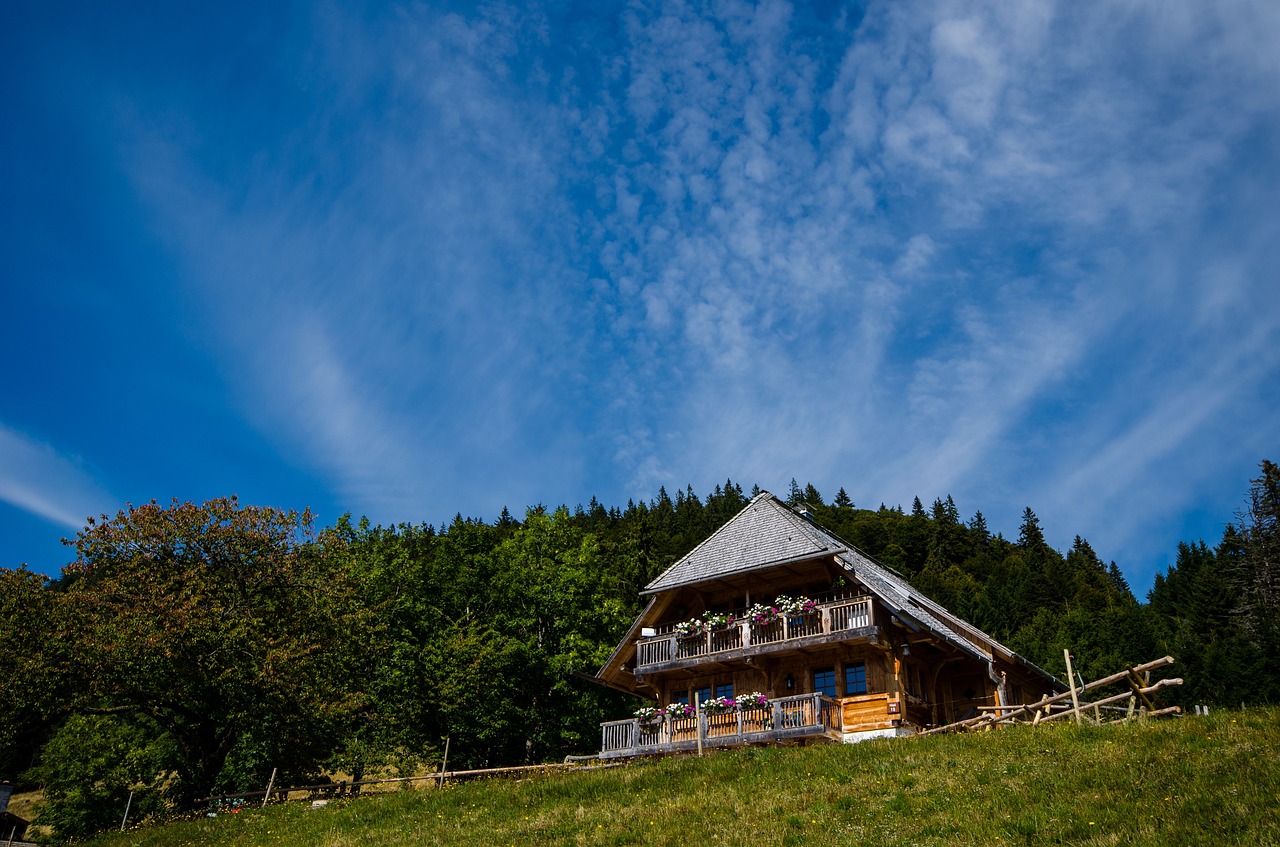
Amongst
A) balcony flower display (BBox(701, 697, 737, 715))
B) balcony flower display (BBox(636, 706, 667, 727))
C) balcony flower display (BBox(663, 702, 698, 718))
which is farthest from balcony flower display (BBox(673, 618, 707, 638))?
balcony flower display (BBox(701, 697, 737, 715))

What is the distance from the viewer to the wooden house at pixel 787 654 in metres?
28.4

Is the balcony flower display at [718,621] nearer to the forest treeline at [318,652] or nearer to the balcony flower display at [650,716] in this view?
the balcony flower display at [650,716]

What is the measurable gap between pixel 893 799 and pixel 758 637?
1428 centimetres

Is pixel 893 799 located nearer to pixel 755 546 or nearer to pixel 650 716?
pixel 650 716

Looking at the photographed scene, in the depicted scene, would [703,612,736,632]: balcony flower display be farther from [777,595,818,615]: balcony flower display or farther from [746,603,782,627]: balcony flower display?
[777,595,818,615]: balcony flower display

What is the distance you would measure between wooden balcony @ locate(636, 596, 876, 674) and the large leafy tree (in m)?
11.2

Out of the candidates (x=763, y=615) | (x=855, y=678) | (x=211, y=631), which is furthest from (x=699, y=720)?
(x=211, y=631)

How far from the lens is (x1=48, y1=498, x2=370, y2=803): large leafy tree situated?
101 ft

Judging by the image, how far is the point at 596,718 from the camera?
141 feet

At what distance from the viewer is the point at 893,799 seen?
1659cm

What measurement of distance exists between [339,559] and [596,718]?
14456mm

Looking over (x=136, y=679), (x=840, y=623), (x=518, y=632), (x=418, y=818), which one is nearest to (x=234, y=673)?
(x=136, y=679)

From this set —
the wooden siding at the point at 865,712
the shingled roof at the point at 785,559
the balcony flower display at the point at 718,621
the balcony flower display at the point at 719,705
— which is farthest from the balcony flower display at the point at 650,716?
the wooden siding at the point at 865,712

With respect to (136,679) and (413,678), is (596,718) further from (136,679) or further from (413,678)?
(136,679)
